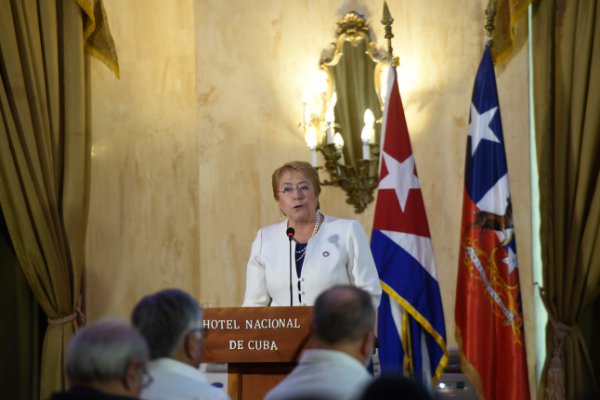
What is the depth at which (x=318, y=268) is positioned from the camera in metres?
4.73

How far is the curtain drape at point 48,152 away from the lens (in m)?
6.01

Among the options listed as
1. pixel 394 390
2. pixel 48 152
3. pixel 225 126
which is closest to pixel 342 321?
pixel 394 390

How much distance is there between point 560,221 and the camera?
6.11 m

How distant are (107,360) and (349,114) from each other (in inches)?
169

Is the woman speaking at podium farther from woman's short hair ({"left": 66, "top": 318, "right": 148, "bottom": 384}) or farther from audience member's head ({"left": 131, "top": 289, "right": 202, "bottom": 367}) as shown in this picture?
woman's short hair ({"left": 66, "top": 318, "right": 148, "bottom": 384})

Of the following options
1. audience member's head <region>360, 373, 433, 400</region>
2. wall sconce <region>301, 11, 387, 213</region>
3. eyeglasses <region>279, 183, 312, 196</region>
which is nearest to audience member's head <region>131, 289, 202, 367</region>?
audience member's head <region>360, 373, 433, 400</region>

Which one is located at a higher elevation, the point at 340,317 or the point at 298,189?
the point at 298,189

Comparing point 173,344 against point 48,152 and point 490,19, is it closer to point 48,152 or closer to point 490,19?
point 48,152

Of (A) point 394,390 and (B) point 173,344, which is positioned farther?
(B) point 173,344

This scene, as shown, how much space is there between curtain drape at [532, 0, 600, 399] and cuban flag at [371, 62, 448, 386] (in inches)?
28.5

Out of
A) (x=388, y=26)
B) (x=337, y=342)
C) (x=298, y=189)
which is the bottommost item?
(x=337, y=342)

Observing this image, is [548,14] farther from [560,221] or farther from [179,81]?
[179,81]

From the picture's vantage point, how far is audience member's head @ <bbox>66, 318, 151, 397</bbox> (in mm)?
2621

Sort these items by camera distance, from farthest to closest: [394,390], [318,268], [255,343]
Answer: [318,268], [255,343], [394,390]
